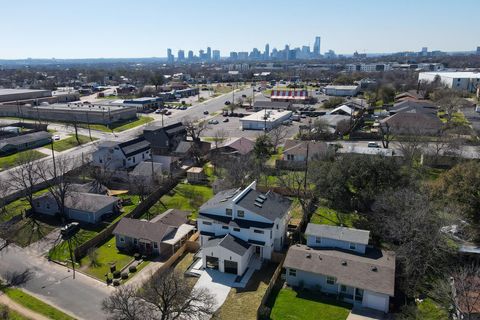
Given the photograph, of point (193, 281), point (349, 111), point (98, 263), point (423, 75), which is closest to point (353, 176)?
point (193, 281)

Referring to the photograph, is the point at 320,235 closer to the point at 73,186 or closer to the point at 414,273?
the point at 414,273

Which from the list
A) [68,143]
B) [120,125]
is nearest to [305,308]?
[68,143]

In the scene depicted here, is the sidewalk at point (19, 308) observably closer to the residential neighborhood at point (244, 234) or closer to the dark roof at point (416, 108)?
the residential neighborhood at point (244, 234)

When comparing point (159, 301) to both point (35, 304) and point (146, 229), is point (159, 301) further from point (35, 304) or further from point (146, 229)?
point (146, 229)

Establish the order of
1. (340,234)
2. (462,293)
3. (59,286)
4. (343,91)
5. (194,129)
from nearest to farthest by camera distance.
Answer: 1. (462,293)
2. (59,286)
3. (340,234)
4. (194,129)
5. (343,91)

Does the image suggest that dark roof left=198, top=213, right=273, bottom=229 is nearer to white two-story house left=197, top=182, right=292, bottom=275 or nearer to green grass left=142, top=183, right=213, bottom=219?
white two-story house left=197, top=182, right=292, bottom=275

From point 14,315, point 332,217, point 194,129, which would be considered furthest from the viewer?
point 194,129

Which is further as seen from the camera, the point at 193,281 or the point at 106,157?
the point at 106,157
